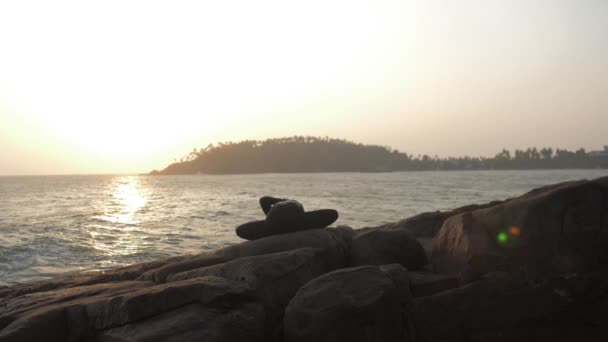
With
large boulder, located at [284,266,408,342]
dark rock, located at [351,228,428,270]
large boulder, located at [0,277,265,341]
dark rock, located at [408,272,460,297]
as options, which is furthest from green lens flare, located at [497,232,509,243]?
large boulder, located at [0,277,265,341]

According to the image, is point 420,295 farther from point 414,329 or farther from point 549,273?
point 549,273

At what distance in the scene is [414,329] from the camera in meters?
6.43

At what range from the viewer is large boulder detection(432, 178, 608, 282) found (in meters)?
7.21

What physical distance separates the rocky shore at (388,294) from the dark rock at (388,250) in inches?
0.9

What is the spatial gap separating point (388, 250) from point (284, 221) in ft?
7.78

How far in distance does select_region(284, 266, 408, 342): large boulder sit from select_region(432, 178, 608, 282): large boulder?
2.00m

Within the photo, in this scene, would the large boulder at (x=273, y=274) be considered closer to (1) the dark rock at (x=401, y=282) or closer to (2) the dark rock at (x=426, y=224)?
(1) the dark rock at (x=401, y=282)

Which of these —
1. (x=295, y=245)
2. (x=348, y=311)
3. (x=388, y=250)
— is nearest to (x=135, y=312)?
(x=348, y=311)

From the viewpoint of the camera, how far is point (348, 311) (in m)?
6.02

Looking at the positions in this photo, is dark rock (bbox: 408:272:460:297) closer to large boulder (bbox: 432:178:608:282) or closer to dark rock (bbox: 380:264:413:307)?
dark rock (bbox: 380:264:413:307)

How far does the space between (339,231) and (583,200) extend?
4.60 metres

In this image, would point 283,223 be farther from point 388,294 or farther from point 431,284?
point 388,294

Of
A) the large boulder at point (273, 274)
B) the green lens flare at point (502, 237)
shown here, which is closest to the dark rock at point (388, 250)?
the large boulder at point (273, 274)

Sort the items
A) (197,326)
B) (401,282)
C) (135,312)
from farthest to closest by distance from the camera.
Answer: (401,282), (135,312), (197,326)
